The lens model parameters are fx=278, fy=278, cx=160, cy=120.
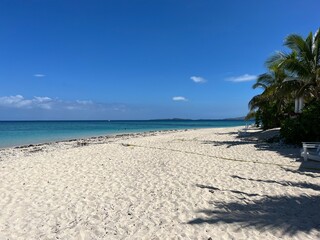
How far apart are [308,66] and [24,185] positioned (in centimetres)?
1289

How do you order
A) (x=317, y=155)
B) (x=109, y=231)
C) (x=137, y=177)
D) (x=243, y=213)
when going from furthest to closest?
(x=317, y=155) < (x=137, y=177) < (x=243, y=213) < (x=109, y=231)

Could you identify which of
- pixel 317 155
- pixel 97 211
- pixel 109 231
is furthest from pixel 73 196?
pixel 317 155

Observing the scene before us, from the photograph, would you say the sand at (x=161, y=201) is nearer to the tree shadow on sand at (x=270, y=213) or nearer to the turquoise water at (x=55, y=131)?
the tree shadow on sand at (x=270, y=213)

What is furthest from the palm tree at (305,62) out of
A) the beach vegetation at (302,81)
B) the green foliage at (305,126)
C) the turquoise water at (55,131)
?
the turquoise water at (55,131)

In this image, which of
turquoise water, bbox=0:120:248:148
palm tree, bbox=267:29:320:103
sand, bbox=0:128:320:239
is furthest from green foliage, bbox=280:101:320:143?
turquoise water, bbox=0:120:248:148

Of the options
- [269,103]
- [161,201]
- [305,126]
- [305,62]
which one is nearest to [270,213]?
[161,201]

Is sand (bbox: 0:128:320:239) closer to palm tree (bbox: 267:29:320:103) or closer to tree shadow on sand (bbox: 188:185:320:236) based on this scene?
tree shadow on sand (bbox: 188:185:320:236)

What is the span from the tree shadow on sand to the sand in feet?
0.05

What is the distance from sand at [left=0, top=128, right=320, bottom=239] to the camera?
4.19 meters

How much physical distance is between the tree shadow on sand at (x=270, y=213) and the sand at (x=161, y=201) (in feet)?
0.05

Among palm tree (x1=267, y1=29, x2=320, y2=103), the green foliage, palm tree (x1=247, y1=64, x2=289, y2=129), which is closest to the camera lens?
the green foliage

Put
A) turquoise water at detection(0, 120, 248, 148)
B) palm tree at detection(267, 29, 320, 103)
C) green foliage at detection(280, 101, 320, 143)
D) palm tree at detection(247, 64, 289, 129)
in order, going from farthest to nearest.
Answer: turquoise water at detection(0, 120, 248, 148) → palm tree at detection(247, 64, 289, 129) → palm tree at detection(267, 29, 320, 103) → green foliage at detection(280, 101, 320, 143)

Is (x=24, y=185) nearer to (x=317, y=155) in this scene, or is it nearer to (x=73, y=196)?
(x=73, y=196)

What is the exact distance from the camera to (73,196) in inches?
231
